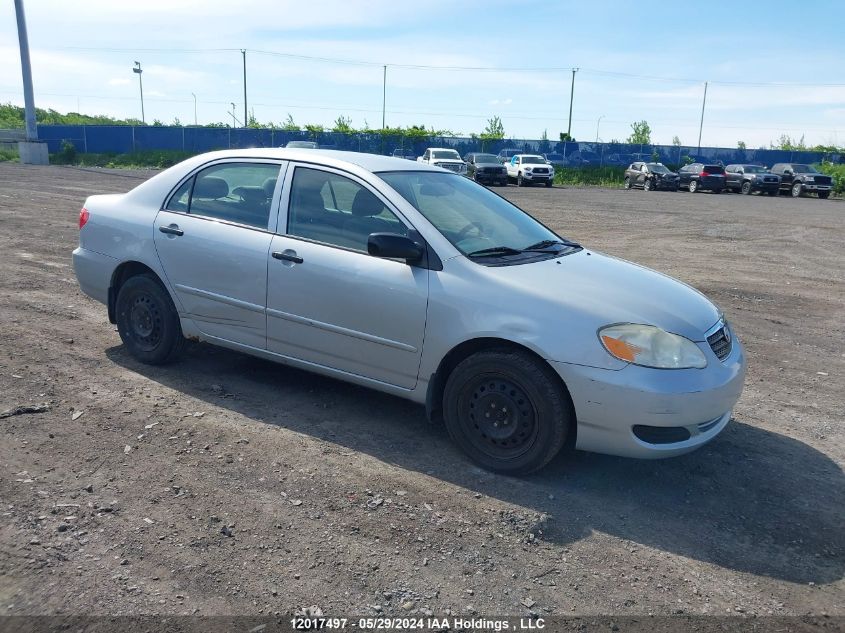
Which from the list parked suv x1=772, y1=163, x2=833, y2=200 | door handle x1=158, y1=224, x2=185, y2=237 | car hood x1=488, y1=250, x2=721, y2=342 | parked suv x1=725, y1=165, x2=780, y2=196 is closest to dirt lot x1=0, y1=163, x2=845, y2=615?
car hood x1=488, y1=250, x2=721, y2=342

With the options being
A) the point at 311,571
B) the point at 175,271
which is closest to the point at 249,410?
the point at 175,271

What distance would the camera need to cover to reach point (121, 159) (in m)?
45.0

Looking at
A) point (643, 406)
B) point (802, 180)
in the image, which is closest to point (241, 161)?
point (643, 406)

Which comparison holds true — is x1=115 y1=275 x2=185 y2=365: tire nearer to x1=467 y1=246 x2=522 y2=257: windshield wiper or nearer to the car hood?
x1=467 y1=246 x2=522 y2=257: windshield wiper

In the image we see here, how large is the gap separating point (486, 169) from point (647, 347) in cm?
3622

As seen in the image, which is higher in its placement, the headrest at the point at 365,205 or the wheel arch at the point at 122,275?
the headrest at the point at 365,205

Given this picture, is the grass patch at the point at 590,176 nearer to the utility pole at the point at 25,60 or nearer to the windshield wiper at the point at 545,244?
the utility pole at the point at 25,60

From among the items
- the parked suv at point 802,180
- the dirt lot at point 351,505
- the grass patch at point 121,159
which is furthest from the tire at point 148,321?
the parked suv at point 802,180

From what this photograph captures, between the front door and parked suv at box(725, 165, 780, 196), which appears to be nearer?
the front door

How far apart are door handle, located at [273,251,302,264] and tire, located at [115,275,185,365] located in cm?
115

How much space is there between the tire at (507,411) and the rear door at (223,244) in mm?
1557

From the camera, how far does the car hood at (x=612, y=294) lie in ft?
13.2

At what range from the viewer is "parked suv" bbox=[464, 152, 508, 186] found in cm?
3901

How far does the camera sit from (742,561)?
3.44m
